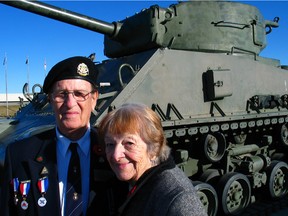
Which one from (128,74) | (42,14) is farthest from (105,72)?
(42,14)

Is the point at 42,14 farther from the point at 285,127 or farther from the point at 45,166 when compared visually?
the point at 285,127

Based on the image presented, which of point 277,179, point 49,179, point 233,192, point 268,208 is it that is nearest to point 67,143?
point 49,179

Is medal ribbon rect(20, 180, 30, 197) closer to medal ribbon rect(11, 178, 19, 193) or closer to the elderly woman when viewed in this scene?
medal ribbon rect(11, 178, 19, 193)

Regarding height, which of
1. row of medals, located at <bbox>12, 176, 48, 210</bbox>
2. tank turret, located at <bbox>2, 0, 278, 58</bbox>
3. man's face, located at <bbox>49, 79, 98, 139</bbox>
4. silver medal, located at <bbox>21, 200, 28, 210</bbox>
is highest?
tank turret, located at <bbox>2, 0, 278, 58</bbox>

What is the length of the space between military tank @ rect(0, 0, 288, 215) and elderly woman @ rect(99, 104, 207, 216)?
2454mm

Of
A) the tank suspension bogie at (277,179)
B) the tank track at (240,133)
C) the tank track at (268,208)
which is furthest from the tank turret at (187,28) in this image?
the tank track at (268,208)

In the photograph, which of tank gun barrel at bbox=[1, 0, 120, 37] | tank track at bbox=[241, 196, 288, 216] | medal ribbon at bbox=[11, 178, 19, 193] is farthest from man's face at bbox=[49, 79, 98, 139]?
tank track at bbox=[241, 196, 288, 216]

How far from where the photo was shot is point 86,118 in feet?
7.11

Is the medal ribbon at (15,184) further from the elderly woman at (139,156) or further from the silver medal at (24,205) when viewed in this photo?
the elderly woman at (139,156)

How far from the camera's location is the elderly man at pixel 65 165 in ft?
6.43

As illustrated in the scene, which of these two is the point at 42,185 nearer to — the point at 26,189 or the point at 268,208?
the point at 26,189

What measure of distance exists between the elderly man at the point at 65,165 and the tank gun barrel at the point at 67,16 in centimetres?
364

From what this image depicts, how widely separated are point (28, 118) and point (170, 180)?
490 centimetres

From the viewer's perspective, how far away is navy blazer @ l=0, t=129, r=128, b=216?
1955 mm
